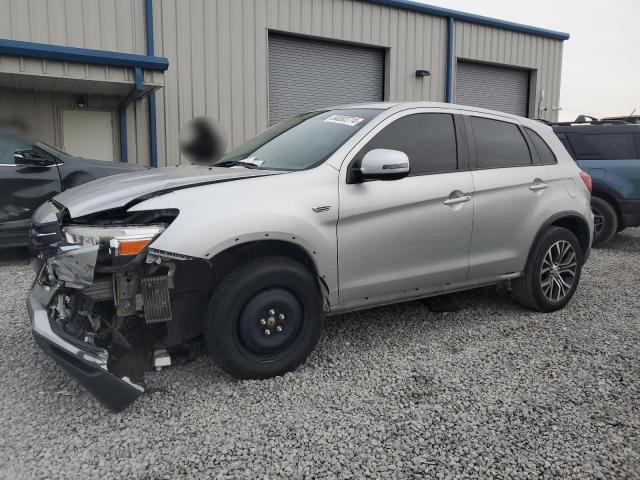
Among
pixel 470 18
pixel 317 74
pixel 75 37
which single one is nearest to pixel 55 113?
pixel 75 37

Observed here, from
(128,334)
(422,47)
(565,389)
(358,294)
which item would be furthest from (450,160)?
(422,47)

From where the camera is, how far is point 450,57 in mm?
13789

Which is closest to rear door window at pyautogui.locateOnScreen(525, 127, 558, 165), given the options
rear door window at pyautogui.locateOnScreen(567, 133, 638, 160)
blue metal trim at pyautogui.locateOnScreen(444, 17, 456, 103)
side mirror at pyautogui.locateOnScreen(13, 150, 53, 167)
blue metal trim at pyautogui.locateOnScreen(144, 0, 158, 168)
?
rear door window at pyautogui.locateOnScreen(567, 133, 638, 160)

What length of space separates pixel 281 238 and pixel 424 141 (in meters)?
1.43

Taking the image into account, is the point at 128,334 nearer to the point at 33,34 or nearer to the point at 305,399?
the point at 305,399

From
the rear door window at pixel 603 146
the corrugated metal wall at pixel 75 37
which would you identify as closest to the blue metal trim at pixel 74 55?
the corrugated metal wall at pixel 75 37

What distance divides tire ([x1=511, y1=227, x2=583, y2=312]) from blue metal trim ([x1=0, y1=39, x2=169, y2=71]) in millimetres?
6348

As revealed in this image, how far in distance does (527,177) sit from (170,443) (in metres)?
3.30

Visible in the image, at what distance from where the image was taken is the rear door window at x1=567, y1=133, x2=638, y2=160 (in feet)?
26.0

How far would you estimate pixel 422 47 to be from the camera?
13398mm

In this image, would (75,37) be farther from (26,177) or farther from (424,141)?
(424,141)

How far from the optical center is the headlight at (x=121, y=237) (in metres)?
2.63

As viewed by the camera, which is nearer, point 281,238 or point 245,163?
point 281,238

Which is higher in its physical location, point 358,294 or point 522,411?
point 358,294
